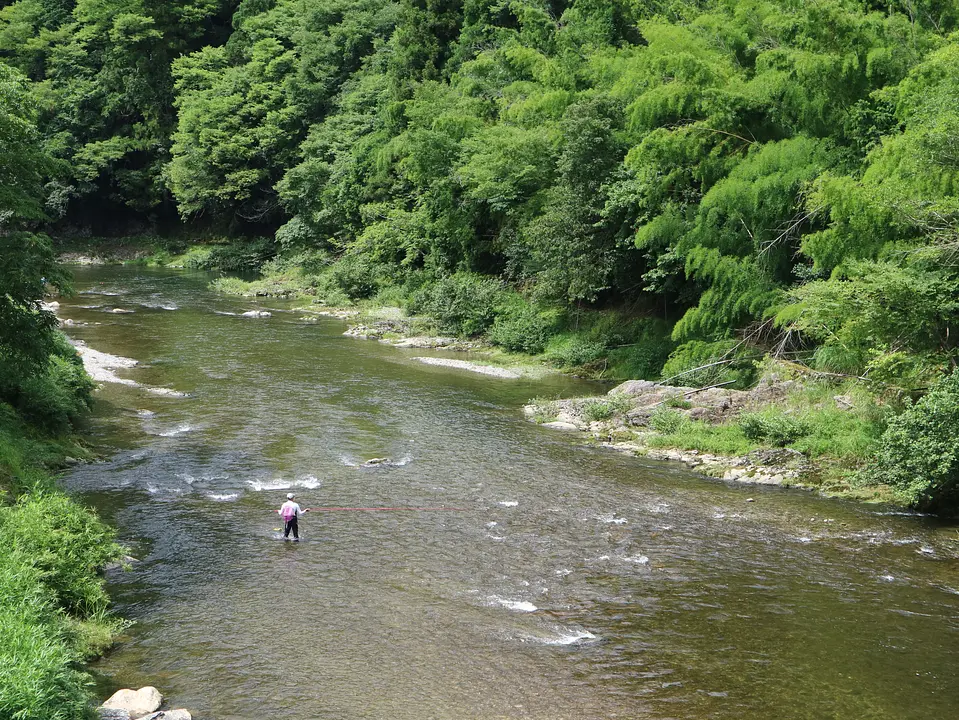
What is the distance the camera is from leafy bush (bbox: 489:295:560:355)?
32.1m

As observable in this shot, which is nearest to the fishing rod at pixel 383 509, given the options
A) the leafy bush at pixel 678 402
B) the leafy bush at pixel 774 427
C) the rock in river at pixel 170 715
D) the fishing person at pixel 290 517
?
the fishing person at pixel 290 517

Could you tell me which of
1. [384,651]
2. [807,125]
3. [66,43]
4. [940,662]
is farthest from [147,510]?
[66,43]

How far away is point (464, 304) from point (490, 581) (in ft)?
75.1

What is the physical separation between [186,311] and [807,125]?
2925 centimetres

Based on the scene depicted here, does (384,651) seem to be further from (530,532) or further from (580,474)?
(580,474)

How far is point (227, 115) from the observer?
2325 inches

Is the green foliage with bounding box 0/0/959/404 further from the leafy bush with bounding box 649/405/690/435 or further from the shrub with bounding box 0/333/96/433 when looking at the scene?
the leafy bush with bounding box 649/405/690/435

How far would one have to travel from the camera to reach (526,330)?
3244cm

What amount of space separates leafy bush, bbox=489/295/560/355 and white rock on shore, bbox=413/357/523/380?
2.28 metres

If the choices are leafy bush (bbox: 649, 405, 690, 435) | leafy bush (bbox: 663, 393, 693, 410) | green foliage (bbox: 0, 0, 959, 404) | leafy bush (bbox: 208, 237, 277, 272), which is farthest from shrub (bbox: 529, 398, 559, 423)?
leafy bush (bbox: 208, 237, 277, 272)

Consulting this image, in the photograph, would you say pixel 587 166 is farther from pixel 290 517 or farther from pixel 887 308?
pixel 290 517

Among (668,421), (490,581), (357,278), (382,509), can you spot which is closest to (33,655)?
(490,581)

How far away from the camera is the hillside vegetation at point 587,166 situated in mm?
18672

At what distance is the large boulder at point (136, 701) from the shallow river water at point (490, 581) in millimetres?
367
